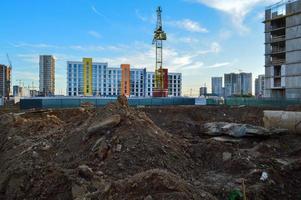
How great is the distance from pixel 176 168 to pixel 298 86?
52113 millimetres

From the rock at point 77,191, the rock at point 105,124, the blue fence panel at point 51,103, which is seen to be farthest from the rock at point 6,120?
the blue fence panel at point 51,103

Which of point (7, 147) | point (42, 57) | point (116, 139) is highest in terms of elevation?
point (42, 57)

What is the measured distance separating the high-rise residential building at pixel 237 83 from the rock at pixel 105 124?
136640mm

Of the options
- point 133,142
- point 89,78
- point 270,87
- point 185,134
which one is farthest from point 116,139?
point 89,78

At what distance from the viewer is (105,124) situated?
438 inches

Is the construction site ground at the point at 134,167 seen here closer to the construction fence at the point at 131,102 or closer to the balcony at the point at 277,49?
the construction fence at the point at 131,102

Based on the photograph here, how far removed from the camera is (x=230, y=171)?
9.55 metres

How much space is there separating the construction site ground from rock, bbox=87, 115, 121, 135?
0.11 feet

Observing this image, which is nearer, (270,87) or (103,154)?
(103,154)

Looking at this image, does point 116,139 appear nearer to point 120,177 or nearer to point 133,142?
point 133,142

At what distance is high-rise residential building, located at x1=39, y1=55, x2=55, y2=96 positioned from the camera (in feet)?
479

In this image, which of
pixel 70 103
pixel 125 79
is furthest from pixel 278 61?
pixel 125 79

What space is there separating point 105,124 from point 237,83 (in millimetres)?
143394

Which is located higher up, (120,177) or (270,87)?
(270,87)
